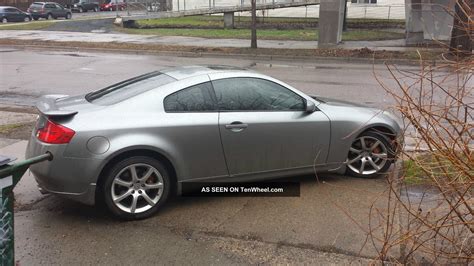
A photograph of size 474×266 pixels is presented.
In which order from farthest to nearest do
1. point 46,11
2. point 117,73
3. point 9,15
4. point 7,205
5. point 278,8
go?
point 46,11
point 9,15
point 278,8
point 117,73
point 7,205

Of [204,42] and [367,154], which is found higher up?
[367,154]

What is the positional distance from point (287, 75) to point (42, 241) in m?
11.2

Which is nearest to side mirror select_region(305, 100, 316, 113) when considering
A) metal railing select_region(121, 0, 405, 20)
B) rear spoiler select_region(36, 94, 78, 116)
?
rear spoiler select_region(36, 94, 78, 116)

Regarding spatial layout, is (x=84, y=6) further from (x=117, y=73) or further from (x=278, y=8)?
(x=117, y=73)

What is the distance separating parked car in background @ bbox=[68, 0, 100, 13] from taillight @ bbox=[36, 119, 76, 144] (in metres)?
63.2

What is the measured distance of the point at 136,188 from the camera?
177 inches

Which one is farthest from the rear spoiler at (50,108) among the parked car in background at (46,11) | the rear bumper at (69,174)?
the parked car in background at (46,11)

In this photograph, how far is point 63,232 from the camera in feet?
14.0

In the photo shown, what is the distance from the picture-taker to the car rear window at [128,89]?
190 inches

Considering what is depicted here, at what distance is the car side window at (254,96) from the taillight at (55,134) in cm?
148

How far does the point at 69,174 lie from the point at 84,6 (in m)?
64.1

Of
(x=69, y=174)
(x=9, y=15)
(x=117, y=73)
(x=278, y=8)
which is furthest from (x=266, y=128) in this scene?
(x=9, y=15)

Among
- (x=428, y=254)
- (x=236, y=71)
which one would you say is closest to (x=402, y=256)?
(x=428, y=254)

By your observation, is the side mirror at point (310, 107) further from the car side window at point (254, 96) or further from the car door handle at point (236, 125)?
the car door handle at point (236, 125)
